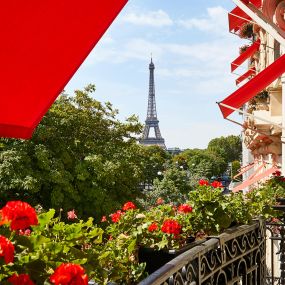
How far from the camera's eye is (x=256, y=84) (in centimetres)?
974

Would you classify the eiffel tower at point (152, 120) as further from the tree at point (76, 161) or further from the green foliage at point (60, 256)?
the green foliage at point (60, 256)

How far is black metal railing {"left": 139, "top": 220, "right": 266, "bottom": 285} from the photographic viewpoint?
230 cm

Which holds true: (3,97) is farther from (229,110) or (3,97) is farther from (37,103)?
(229,110)

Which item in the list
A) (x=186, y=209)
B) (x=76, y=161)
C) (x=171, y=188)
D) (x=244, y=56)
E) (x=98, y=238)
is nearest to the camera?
(x=98, y=238)

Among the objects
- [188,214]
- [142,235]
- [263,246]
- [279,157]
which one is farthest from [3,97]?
[279,157]

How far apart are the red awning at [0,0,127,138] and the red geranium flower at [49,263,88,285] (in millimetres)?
1559

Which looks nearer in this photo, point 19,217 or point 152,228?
point 19,217

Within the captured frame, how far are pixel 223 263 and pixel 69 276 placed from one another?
164cm

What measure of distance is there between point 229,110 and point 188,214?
6373mm

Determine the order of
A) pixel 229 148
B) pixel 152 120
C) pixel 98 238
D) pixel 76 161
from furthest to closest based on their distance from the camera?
pixel 229 148 → pixel 152 120 → pixel 76 161 → pixel 98 238

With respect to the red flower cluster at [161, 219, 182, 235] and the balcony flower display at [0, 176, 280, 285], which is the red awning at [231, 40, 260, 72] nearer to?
the balcony flower display at [0, 176, 280, 285]

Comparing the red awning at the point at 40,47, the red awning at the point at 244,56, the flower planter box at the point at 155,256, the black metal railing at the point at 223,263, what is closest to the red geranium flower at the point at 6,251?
the black metal railing at the point at 223,263

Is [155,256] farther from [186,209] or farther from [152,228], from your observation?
[186,209]

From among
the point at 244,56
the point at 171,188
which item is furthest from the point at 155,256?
the point at 171,188
